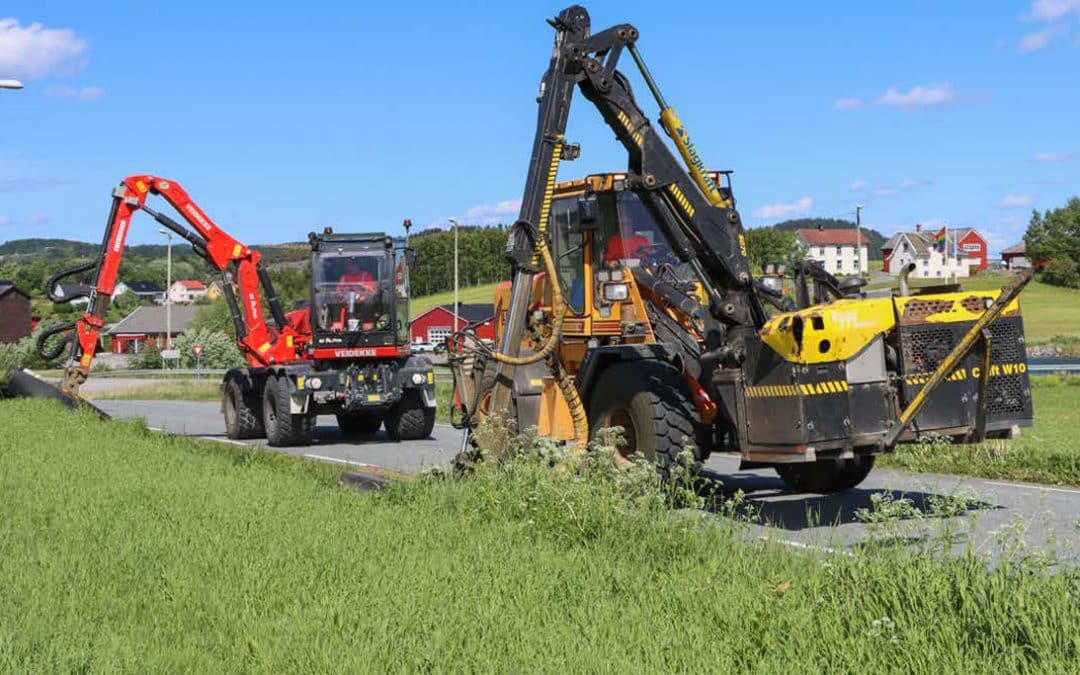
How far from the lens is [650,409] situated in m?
11.5

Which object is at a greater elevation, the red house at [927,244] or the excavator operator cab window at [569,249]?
the red house at [927,244]

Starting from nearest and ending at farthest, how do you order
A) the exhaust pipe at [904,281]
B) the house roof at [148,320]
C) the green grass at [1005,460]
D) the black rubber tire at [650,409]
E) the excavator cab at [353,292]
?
the exhaust pipe at [904,281]
the black rubber tire at [650,409]
the green grass at [1005,460]
the excavator cab at [353,292]
the house roof at [148,320]

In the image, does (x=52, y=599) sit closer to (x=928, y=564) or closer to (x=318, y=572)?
(x=318, y=572)

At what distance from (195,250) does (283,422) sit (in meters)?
4.74

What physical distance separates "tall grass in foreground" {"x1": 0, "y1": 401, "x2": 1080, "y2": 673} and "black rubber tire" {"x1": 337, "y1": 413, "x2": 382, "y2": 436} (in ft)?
41.8

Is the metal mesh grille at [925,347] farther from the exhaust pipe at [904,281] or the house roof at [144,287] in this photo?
the house roof at [144,287]

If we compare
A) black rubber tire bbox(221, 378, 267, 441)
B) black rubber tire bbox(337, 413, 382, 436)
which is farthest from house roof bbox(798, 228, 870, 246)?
black rubber tire bbox(221, 378, 267, 441)

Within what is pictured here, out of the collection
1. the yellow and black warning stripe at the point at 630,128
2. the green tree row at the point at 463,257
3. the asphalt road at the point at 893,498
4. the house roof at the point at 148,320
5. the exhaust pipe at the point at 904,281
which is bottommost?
the asphalt road at the point at 893,498

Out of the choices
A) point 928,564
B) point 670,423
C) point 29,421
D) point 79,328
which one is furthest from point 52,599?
point 79,328

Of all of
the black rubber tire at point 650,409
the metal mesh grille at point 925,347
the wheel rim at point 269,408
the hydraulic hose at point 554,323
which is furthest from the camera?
the wheel rim at point 269,408

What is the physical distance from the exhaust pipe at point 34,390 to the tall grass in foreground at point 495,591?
47.1 feet

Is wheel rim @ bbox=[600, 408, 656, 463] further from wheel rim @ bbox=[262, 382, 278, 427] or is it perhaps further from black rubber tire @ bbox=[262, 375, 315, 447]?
wheel rim @ bbox=[262, 382, 278, 427]

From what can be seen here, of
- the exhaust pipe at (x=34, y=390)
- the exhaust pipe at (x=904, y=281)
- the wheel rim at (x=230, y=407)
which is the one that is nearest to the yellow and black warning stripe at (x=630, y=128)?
the exhaust pipe at (x=904, y=281)

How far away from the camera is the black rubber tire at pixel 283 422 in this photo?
67.8ft
